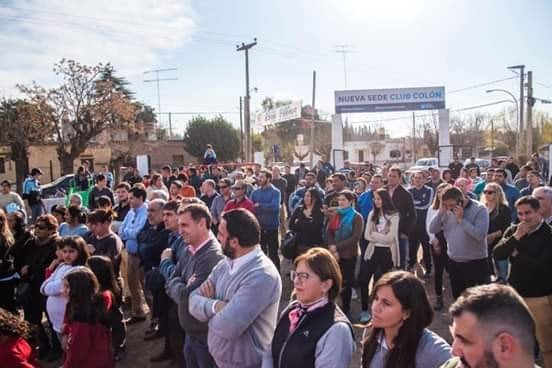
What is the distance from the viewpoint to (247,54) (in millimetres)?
28438

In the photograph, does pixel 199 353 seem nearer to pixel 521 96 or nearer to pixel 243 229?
pixel 243 229

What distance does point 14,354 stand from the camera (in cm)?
306

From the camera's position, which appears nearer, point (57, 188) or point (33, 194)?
point (33, 194)

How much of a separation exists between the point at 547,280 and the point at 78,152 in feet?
92.4

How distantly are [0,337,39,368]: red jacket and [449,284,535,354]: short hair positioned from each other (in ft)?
9.22

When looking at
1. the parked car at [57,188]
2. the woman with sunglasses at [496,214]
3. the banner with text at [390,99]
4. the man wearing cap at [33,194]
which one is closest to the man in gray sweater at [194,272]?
the woman with sunglasses at [496,214]

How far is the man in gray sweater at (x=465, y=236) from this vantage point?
5.00 metres

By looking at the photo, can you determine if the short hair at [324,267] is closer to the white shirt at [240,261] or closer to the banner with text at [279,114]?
the white shirt at [240,261]

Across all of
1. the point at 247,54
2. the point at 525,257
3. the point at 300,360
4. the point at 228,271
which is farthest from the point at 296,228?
the point at 247,54

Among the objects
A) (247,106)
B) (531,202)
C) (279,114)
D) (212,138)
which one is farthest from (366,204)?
(212,138)

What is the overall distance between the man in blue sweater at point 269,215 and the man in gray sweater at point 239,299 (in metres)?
4.65

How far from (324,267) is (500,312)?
1.20 meters

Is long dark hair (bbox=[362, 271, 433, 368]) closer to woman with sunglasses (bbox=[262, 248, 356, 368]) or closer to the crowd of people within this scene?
the crowd of people

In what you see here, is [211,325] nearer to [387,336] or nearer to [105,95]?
[387,336]
